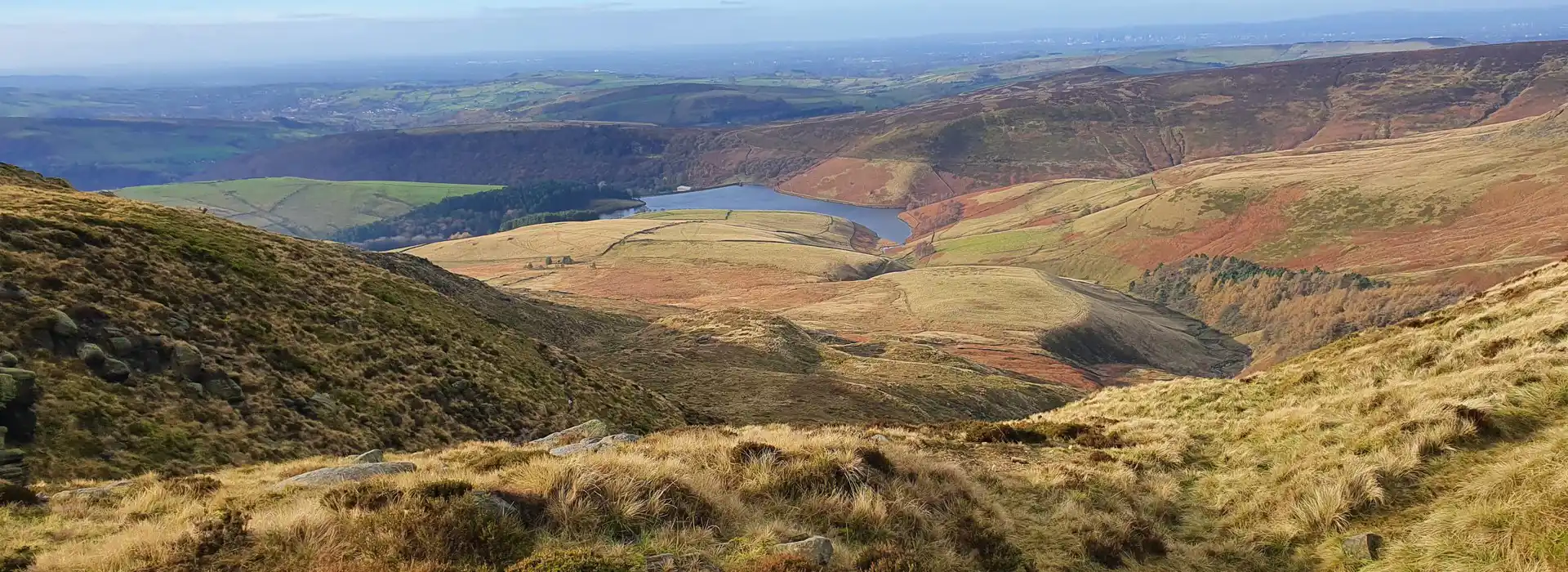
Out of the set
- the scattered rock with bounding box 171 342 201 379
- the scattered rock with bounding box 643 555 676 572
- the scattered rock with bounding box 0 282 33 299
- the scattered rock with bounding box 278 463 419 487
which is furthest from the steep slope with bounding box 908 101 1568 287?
the scattered rock with bounding box 0 282 33 299

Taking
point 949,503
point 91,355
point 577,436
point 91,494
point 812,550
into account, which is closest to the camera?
point 812,550

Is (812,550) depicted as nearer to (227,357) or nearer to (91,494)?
(91,494)

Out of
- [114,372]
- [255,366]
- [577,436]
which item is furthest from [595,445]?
[255,366]

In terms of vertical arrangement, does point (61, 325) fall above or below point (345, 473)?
above

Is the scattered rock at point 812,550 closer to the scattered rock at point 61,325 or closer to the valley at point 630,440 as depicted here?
the valley at point 630,440

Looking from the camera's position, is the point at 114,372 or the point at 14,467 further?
the point at 114,372

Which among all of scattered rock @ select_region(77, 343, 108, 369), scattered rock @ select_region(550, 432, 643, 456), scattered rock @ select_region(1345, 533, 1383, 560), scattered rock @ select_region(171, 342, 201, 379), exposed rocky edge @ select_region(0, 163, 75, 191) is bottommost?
scattered rock @ select_region(550, 432, 643, 456)

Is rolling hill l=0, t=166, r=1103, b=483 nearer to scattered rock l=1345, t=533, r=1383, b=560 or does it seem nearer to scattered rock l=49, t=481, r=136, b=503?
scattered rock l=49, t=481, r=136, b=503
